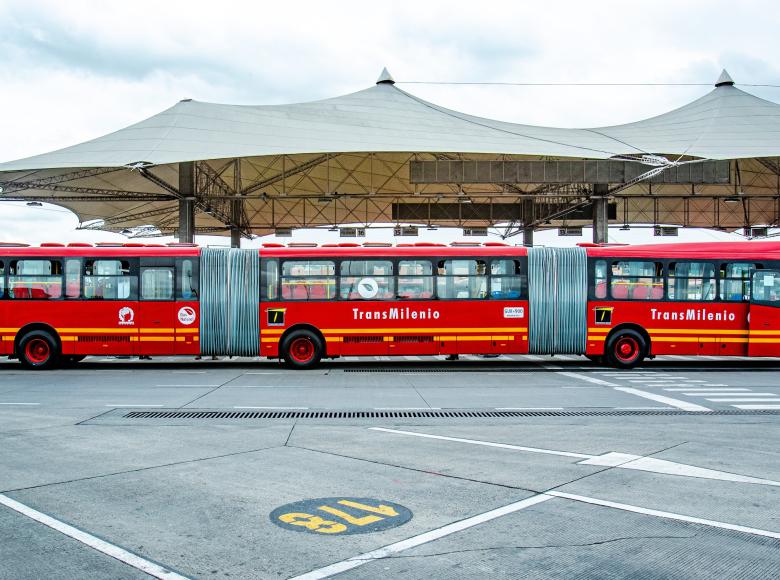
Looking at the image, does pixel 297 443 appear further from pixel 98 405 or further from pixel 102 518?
pixel 98 405

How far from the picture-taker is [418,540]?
506 cm

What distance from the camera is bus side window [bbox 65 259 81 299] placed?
18062 millimetres

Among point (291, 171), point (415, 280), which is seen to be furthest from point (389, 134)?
point (415, 280)

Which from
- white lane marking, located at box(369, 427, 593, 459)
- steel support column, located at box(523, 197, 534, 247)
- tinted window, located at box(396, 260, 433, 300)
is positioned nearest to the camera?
white lane marking, located at box(369, 427, 593, 459)

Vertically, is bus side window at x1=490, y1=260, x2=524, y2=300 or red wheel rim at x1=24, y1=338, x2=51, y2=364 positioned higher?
bus side window at x1=490, y1=260, x2=524, y2=300

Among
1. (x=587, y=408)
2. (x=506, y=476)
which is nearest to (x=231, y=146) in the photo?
(x=587, y=408)

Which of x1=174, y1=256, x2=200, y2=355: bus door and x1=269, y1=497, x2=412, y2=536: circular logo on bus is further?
x1=174, y1=256, x2=200, y2=355: bus door

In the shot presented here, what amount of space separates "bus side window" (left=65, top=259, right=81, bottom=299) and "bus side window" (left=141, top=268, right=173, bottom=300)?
1.56m

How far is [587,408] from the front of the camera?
38.4 feet

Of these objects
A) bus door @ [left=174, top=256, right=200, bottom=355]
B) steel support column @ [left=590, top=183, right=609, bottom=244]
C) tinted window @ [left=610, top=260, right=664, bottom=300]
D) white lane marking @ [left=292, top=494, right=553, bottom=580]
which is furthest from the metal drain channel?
steel support column @ [left=590, top=183, right=609, bottom=244]

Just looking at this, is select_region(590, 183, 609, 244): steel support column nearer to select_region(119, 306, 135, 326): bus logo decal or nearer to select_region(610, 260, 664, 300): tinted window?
select_region(610, 260, 664, 300): tinted window

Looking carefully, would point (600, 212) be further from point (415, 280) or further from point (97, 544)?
point (97, 544)

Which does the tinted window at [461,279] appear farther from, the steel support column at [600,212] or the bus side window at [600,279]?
the steel support column at [600,212]

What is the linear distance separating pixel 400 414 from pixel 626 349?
9.71 meters
